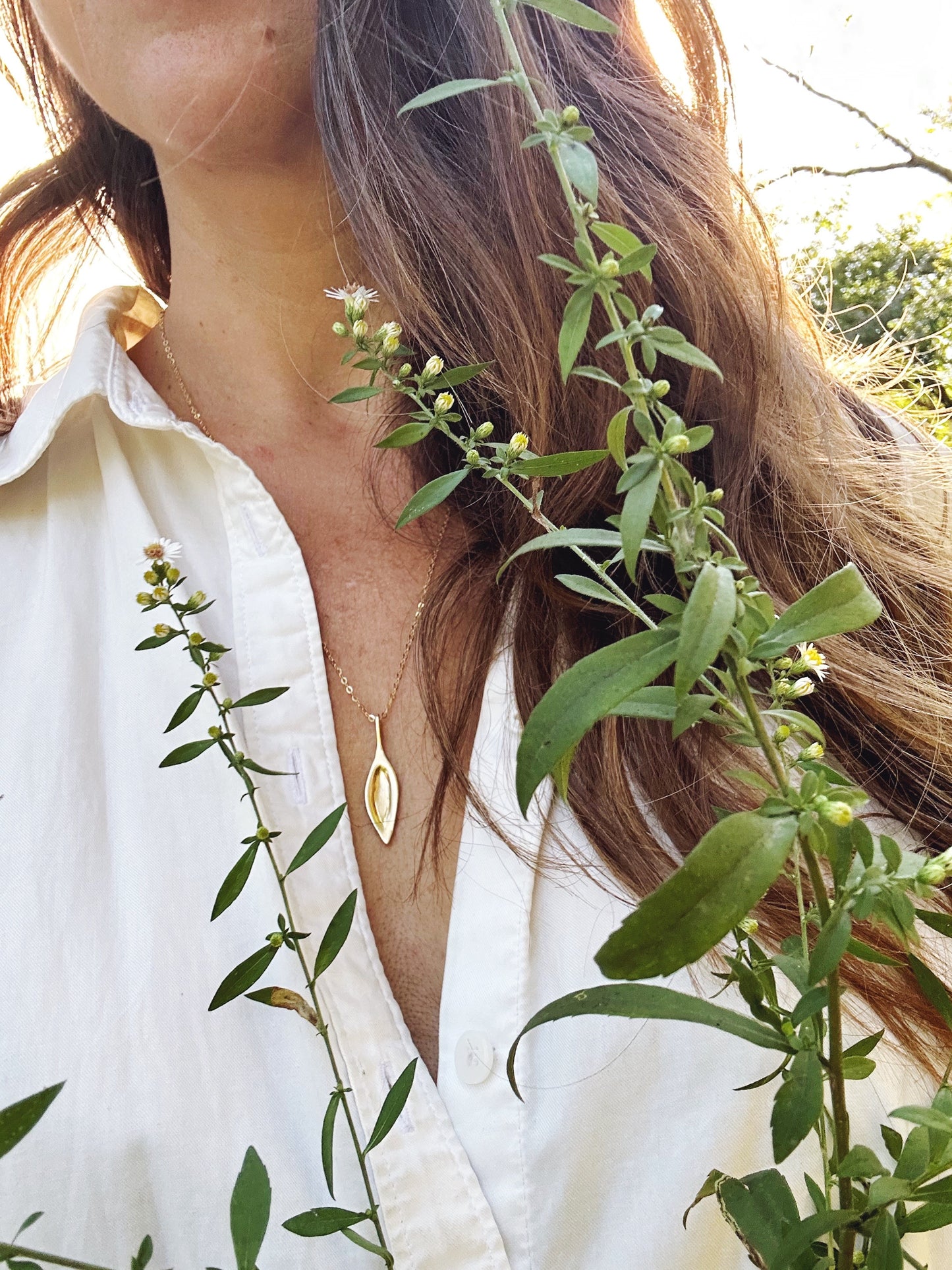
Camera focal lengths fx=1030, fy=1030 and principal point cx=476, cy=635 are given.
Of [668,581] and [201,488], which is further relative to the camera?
[201,488]

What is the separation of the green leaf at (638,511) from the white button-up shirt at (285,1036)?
0.62 m

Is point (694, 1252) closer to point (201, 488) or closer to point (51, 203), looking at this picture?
point (201, 488)

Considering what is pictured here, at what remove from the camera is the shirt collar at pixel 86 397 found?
42.2 inches

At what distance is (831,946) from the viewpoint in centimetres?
29

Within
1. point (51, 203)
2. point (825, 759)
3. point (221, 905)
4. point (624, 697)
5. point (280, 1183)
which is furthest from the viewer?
point (51, 203)

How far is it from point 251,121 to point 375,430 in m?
0.35

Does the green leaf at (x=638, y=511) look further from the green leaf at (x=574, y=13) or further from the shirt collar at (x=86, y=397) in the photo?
the shirt collar at (x=86, y=397)

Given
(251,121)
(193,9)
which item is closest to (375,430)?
(251,121)

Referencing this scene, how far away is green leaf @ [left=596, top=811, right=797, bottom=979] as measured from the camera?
0.27 metres

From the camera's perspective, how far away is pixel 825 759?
37.5 inches

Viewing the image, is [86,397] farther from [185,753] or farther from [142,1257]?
[142,1257]

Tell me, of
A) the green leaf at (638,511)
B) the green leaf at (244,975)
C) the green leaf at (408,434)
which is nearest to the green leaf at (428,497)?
the green leaf at (408,434)

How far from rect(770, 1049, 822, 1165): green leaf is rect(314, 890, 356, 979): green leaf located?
A: 23cm

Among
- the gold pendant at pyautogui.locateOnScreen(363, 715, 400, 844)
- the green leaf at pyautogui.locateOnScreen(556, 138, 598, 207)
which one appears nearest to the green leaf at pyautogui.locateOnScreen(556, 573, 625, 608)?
the green leaf at pyautogui.locateOnScreen(556, 138, 598, 207)
